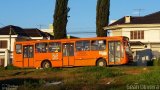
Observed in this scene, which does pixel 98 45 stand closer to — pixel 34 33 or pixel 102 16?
pixel 102 16

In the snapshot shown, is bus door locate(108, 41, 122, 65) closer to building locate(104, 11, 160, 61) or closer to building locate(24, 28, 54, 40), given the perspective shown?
building locate(104, 11, 160, 61)

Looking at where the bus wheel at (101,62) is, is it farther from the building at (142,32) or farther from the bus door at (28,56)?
the building at (142,32)

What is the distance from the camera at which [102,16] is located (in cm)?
5372

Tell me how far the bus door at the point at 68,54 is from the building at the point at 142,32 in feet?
52.8

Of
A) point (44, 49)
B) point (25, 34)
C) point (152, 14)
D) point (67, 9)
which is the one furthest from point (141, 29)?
point (25, 34)

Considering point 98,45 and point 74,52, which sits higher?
point 98,45

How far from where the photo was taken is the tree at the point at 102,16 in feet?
175

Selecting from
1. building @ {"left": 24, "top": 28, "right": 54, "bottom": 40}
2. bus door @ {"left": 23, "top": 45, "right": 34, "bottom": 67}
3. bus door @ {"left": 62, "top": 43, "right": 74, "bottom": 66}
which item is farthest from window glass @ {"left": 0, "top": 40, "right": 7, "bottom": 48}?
bus door @ {"left": 62, "top": 43, "right": 74, "bottom": 66}

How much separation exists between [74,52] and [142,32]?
794 inches

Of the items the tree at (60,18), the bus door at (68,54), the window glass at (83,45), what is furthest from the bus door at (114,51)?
the tree at (60,18)

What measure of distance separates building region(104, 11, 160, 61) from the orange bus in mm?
15913

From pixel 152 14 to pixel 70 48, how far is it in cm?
2546

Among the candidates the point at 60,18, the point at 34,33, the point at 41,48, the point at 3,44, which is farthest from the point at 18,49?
the point at 34,33

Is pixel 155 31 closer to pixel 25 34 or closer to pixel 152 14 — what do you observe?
pixel 152 14
